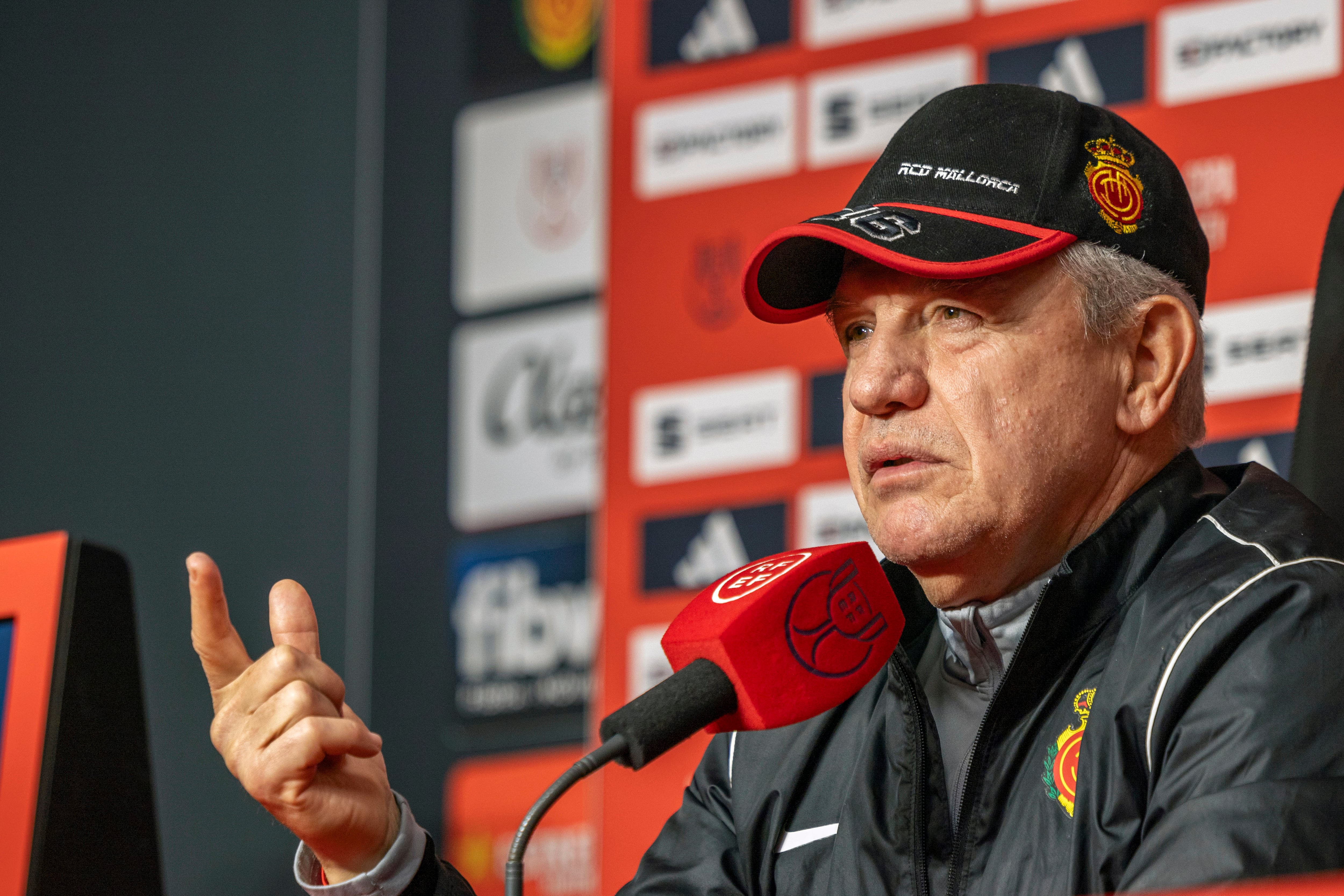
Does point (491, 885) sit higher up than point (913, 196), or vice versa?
point (913, 196)

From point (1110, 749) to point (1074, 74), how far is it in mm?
1226

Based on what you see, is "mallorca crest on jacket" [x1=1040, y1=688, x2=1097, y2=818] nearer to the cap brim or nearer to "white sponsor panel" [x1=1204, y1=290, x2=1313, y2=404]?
the cap brim

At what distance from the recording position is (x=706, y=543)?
2.21m

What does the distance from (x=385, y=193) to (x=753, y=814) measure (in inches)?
67.3

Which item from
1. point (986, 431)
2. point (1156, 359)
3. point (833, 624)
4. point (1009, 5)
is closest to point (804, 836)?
point (833, 624)

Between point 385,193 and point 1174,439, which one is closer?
point 1174,439

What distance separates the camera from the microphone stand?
0.84m

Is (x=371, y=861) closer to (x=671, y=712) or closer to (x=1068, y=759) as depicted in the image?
(x=671, y=712)

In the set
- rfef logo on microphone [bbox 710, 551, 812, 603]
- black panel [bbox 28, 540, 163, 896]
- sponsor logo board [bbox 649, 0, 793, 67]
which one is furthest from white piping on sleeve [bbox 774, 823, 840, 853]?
sponsor logo board [bbox 649, 0, 793, 67]

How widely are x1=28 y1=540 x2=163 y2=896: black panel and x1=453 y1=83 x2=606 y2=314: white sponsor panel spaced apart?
1424 mm

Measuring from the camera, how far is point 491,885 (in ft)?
7.77

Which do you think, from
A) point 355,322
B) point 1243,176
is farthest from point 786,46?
point 355,322

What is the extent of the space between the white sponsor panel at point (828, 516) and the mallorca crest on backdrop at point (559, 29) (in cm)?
85

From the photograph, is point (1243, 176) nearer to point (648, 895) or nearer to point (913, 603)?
point (913, 603)
